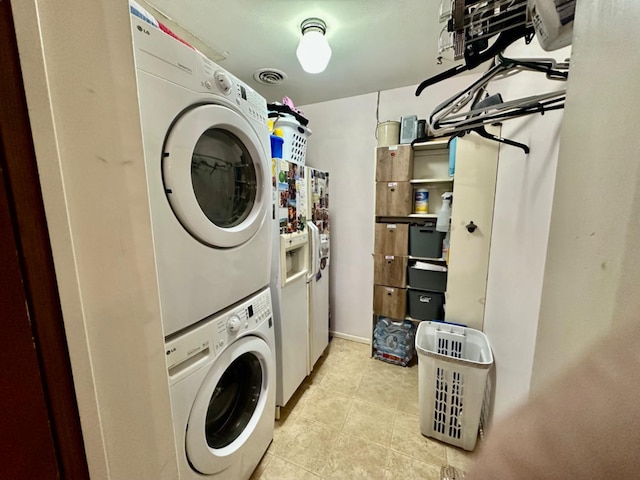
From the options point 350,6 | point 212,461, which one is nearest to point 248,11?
point 350,6

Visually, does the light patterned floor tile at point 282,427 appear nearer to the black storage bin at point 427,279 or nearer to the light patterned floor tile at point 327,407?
the light patterned floor tile at point 327,407

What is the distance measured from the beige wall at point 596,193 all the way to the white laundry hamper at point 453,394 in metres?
0.97

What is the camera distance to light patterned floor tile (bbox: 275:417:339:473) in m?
1.21

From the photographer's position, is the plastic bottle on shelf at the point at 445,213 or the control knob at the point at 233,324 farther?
the plastic bottle on shelf at the point at 445,213

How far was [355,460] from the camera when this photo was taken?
1217mm

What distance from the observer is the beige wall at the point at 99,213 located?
0.32m

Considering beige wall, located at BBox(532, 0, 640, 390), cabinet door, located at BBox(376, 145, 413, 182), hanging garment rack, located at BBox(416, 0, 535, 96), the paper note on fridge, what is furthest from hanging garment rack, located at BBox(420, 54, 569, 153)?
the paper note on fridge

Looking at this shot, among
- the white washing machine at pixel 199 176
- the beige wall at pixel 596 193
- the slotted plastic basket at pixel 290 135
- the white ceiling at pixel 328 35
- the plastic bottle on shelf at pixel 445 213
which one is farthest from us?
the plastic bottle on shelf at pixel 445 213

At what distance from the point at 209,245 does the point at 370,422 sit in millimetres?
1444

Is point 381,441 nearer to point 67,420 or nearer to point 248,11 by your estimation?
point 67,420

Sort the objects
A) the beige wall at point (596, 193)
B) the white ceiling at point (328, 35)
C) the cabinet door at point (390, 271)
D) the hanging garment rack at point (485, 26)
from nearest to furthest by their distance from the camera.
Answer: the beige wall at point (596, 193)
the hanging garment rack at point (485, 26)
the white ceiling at point (328, 35)
the cabinet door at point (390, 271)

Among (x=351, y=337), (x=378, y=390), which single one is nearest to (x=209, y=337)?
(x=378, y=390)

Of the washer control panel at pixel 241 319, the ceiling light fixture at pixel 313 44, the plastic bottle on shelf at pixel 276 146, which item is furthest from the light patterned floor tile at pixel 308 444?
the ceiling light fixture at pixel 313 44

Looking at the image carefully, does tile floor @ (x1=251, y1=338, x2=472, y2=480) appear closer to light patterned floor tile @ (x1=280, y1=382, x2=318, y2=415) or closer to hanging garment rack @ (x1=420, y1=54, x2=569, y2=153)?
light patterned floor tile @ (x1=280, y1=382, x2=318, y2=415)
